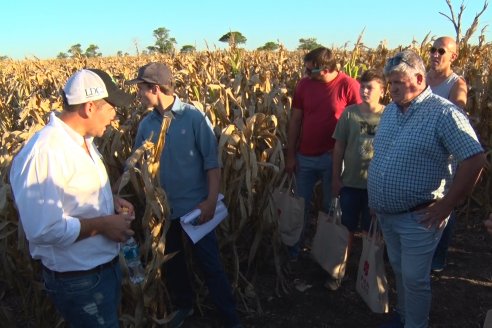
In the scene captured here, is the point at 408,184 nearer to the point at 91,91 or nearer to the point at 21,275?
the point at 91,91

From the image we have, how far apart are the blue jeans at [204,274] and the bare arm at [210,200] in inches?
6.2

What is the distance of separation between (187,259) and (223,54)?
4.34m

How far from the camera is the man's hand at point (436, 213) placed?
242 centimetres

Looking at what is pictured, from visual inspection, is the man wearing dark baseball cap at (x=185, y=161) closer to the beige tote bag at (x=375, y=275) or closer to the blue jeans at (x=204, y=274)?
the blue jeans at (x=204, y=274)

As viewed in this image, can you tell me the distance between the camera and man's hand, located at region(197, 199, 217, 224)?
2.85 metres

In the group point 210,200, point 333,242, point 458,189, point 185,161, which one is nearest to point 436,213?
point 458,189

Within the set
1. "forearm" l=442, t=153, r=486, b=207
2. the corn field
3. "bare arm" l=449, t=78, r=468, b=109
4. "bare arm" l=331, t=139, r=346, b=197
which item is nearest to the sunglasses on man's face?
"forearm" l=442, t=153, r=486, b=207

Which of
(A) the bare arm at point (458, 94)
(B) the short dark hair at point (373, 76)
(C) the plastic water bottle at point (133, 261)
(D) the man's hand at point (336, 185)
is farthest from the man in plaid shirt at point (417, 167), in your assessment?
(C) the plastic water bottle at point (133, 261)

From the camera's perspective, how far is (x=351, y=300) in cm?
354

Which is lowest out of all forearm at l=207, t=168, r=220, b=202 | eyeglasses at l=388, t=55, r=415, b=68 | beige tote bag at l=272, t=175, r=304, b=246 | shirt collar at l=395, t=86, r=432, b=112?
beige tote bag at l=272, t=175, r=304, b=246

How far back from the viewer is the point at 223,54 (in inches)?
277

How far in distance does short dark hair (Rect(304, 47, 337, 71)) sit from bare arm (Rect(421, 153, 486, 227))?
1.52 metres

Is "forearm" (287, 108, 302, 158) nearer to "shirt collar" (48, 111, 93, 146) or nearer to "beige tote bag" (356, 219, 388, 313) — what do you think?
"beige tote bag" (356, 219, 388, 313)

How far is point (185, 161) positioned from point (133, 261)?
26.2 inches
